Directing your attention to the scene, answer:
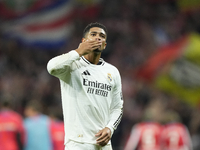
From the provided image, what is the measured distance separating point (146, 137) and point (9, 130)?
3240 mm

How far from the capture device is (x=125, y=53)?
16.7 m

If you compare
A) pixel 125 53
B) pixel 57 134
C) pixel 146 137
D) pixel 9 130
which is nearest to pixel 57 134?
pixel 57 134

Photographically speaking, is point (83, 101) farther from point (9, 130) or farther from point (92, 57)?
point (9, 130)

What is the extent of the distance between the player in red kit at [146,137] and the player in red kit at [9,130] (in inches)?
112

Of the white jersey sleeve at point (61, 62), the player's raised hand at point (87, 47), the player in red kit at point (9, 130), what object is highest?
the player's raised hand at point (87, 47)

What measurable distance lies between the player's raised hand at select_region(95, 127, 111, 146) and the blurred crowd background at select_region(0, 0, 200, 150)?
7261 mm

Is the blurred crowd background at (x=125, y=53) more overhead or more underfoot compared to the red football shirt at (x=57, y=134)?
more overhead

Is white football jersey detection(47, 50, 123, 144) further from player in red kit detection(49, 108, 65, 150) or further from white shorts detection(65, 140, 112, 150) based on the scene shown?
player in red kit detection(49, 108, 65, 150)

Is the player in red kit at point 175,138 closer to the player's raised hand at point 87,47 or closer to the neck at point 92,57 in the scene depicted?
the neck at point 92,57

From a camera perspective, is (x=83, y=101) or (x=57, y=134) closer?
(x=83, y=101)

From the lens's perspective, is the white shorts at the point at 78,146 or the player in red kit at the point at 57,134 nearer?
the white shorts at the point at 78,146

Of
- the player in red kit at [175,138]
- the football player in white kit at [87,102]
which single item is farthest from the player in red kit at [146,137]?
the football player in white kit at [87,102]

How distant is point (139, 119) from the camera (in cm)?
1391

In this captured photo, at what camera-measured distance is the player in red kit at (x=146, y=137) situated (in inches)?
390
